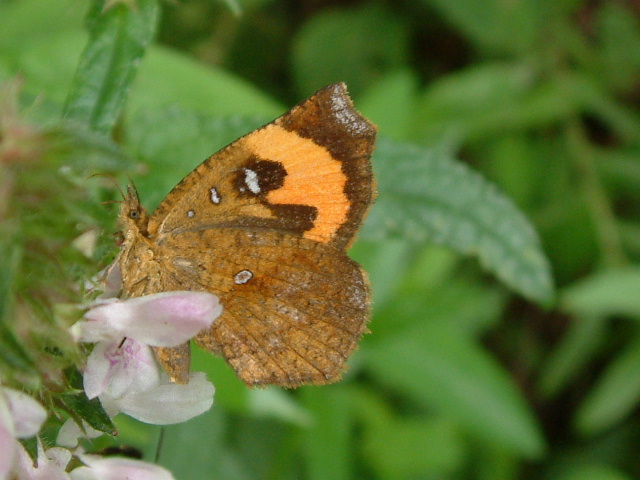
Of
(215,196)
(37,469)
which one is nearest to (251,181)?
(215,196)

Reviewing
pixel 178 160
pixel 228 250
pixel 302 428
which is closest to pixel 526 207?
pixel 302 428

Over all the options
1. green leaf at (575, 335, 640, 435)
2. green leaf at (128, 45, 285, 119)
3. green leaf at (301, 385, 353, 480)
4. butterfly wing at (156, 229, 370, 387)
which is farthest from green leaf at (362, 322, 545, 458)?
butterfly wing at (156, 229, 370, 387)

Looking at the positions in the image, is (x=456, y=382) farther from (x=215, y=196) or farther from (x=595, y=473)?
(x=215, y=196)

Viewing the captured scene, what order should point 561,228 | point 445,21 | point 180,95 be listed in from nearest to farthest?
point 180,95 < point 561,228 < point 445,21

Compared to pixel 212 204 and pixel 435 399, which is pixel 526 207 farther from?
pixel 212 204

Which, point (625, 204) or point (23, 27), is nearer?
point (23, 27)
